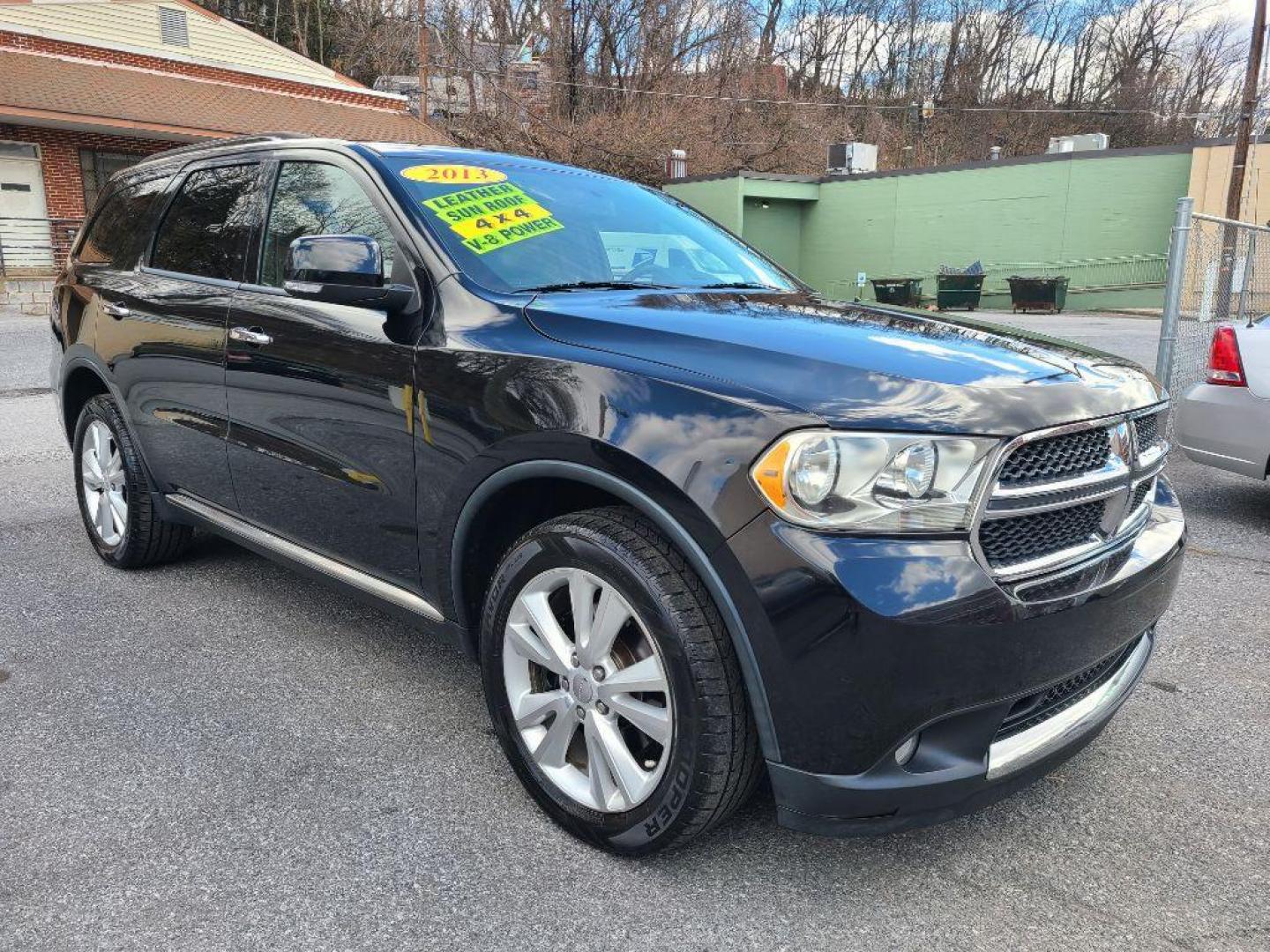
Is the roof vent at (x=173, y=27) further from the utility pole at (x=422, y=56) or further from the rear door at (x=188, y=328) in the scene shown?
the rear door at (x=188, y=328)

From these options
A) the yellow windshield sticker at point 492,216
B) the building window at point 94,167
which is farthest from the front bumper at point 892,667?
the building window at point 94,167

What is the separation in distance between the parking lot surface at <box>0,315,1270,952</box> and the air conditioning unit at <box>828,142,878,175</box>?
32.9 m

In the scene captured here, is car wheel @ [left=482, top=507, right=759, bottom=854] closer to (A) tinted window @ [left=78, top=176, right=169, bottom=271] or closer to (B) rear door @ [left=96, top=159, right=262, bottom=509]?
(B) rear door @ [left=96, top=159, right=262, bottom=509]

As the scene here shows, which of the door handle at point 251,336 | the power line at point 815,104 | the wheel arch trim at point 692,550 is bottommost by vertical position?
the wheel arch trim at point 692,550

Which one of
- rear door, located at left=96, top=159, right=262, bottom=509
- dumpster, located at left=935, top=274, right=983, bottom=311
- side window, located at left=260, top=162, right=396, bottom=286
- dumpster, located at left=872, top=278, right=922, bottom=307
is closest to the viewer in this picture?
side window, located at left=260, top=162, right=396, bottom=286

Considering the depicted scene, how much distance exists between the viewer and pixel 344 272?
2.64m

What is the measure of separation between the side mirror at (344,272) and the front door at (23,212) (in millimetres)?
22223

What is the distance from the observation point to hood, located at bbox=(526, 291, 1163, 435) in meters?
2.00

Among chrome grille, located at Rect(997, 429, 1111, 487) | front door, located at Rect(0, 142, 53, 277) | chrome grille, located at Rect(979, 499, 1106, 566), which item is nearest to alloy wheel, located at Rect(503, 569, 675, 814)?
chrome grille, located at Rect(979, 499, 1106, 566)

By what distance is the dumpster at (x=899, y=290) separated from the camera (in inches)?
1133

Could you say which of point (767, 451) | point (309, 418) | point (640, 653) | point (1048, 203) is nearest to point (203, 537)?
point (309, 418)

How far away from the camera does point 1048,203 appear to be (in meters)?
28.9

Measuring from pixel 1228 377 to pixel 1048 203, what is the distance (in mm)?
26397

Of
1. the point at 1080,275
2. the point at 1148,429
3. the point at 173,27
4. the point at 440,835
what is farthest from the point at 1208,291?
the point at 173,27
